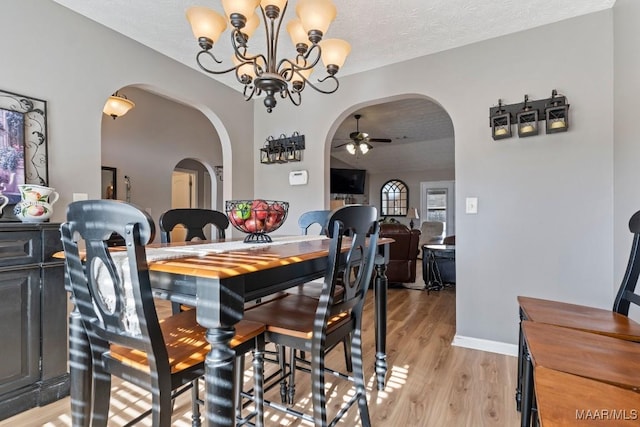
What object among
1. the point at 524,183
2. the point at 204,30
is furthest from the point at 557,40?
the point at 204,30

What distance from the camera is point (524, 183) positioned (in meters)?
2.37

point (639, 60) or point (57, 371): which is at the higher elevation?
point (639, 60)

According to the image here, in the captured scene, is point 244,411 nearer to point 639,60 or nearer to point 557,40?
point 639,60

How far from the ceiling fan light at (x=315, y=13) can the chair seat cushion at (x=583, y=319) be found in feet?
5.45

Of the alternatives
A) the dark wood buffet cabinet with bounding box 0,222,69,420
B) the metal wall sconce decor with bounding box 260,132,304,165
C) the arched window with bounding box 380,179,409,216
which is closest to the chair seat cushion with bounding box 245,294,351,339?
the dark wood buffet cabinet with bounding box 0,222,69,420

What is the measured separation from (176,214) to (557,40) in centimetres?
282

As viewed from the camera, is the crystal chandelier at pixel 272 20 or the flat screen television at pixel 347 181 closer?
the crystal chandelier at pixel 272 20

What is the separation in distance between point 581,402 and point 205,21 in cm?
199

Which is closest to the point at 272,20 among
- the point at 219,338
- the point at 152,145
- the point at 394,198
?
the point at 219,338

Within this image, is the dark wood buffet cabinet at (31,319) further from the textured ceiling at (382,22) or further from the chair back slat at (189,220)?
the textured ceiling at (382,22)

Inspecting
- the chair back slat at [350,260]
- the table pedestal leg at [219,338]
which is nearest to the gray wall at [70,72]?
the table pedestal leg at [219,338]

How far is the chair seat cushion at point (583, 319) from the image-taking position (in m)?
1.29

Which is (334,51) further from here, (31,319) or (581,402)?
(31,319)

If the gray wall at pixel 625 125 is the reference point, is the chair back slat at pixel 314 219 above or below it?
below
